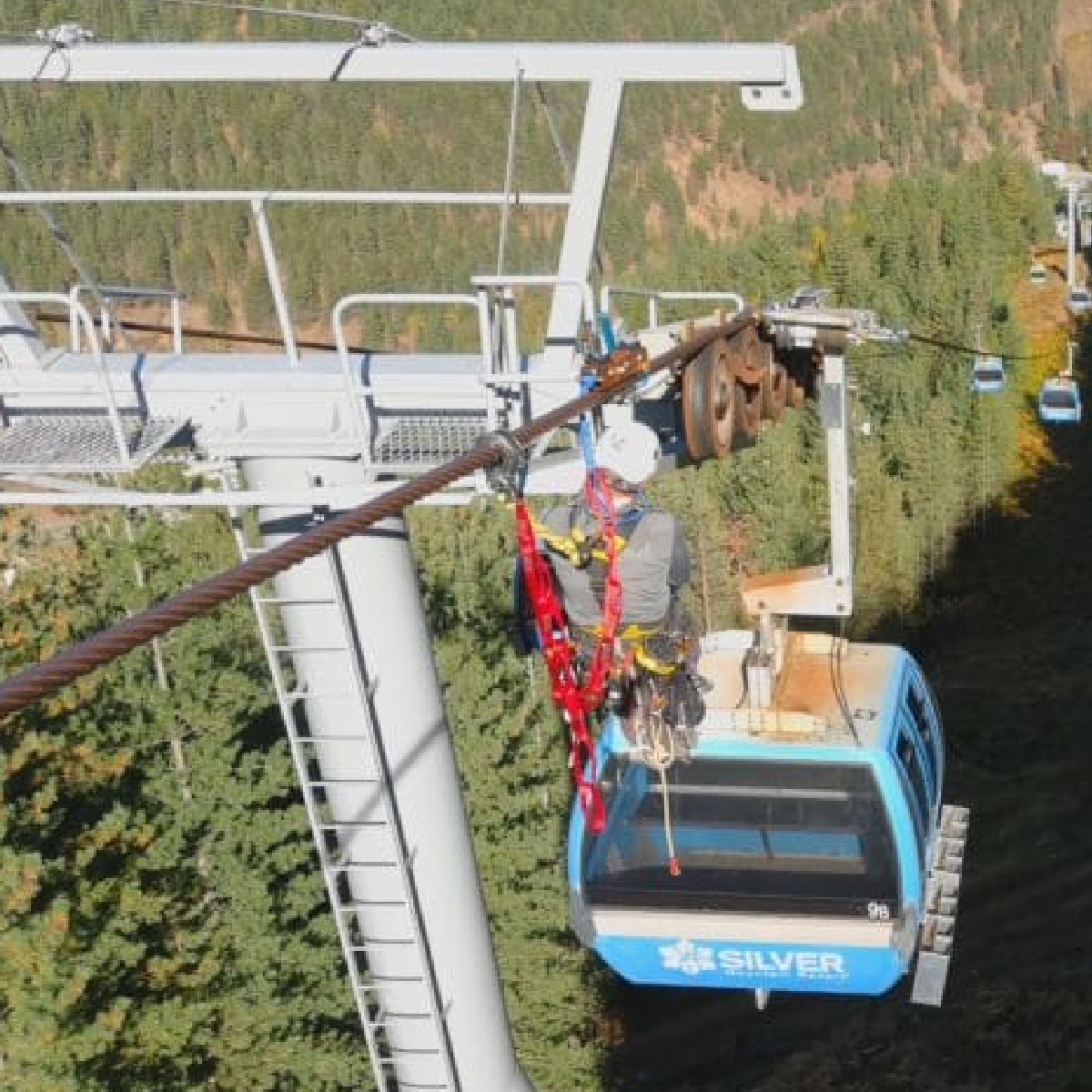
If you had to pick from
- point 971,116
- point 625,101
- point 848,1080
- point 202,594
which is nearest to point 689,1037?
point 848,1080

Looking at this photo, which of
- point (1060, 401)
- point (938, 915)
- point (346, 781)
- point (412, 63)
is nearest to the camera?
point (412, 63)

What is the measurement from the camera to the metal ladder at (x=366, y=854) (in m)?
7.90

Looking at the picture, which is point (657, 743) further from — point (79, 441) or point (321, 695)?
point (79, 441)

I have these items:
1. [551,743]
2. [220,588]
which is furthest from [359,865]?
[551,743]

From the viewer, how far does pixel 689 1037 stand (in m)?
29.0

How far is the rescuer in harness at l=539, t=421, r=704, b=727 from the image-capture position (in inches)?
278

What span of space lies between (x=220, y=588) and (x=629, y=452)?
355cm

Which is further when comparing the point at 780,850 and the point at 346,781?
the point at 780,850

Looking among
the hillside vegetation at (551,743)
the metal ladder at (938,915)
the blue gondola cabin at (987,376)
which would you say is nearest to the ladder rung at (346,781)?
the metal ladder at (938,915)

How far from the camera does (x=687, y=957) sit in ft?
32.2

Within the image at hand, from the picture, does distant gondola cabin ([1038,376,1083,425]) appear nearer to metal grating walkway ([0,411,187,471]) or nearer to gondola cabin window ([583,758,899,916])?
gondola cabin window ([583,758,899,916])

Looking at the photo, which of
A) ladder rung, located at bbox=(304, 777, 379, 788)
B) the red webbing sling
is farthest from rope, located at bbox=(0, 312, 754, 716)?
ladder rung, located at bbox=(304, 777, 379, 788)

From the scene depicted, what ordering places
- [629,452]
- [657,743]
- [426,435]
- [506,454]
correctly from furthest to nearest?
[657,743], [426,435], [629,452], [506,454]

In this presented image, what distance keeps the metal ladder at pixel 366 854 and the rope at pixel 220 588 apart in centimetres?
272
